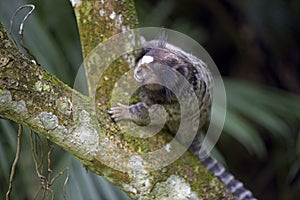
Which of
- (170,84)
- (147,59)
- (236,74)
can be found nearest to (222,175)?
(170,84)

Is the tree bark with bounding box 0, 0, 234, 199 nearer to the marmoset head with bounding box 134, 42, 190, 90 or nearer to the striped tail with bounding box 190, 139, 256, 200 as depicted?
the marmoset head with bounding box 134, 42, 190, 90

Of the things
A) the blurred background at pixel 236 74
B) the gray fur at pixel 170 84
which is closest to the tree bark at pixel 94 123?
the gray fur at pixel 170 84

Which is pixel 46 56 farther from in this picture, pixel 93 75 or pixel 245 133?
pixel 245 133

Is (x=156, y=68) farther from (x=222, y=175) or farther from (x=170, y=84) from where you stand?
(x=222, y=175)

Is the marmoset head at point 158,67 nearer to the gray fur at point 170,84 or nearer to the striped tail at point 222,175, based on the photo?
the gray fur at point 170,84

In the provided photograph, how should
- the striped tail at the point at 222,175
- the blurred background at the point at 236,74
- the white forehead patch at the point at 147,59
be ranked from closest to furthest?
the white forehead patch at the point at 147,59, the striped tail at the point at 222,175, the blurred background at the point at 236,74

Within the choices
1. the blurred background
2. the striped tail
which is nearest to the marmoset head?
the striped tail
